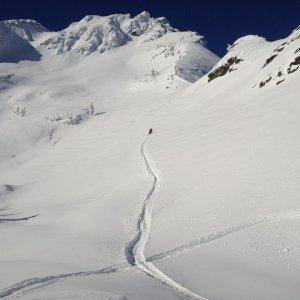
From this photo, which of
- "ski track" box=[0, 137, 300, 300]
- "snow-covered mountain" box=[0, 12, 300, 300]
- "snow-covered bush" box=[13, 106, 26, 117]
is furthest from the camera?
"snow-covered bush" box=[13, 106, 26, 117]

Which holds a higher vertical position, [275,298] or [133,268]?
[275,298]

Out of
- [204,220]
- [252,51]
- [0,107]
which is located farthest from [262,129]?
[0,107]

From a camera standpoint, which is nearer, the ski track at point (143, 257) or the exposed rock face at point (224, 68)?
the ski track at point (143, 257)

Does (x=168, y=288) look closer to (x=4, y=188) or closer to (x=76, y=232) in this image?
(x=76, y=232)

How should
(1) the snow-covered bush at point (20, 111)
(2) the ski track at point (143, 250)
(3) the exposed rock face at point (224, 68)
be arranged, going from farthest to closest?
(1) the snow-covered bush at point (20, 111)
(3) the exposed rock face at point (224, 68)
(2) the ski track at point (143, 250)

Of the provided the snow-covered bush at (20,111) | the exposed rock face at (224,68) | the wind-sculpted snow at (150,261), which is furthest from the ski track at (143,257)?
the snow-covered bush at (20,111)

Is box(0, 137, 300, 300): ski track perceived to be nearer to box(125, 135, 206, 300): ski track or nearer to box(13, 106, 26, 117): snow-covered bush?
box(125, 135, 206, 300): ski track

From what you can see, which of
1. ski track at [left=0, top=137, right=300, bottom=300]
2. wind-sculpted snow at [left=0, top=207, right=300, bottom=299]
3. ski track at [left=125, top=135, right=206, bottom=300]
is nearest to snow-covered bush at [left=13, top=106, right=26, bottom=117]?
ski track at [left=125, top=135, right=206, bottom=300]

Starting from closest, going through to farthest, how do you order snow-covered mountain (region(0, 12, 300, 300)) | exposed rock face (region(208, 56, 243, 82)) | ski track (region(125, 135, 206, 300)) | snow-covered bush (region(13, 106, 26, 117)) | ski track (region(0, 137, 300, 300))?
ski track (region(0, 137, 300, 300)) → ski track (region(125, 135, 206, 300)) → snow-covered mountain (region(0, 12, 300, 300)) → exposed rock face (region(208, 56, 243, 82)) → snow-covered bush (region(13, 106, 26, 117))

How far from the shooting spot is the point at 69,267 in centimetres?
2019

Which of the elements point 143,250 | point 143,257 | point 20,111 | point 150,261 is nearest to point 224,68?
point 143,250

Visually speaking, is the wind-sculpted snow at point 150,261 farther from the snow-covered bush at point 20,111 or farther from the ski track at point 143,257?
the snow-covered bush at point 20,111

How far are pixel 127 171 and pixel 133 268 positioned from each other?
92.9ft

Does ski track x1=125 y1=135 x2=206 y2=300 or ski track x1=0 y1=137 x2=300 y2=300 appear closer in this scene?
ski track x1=0 y1=137 x2=300 y2=300
